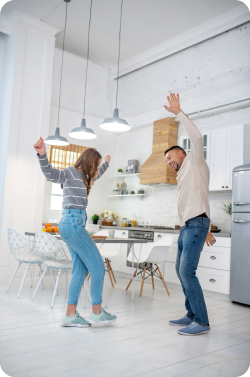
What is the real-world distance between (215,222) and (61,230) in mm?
3353

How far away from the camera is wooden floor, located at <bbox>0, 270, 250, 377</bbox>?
2186mm

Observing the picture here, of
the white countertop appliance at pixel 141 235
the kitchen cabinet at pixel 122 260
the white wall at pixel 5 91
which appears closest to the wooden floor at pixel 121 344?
the white countertop appliance at pixel 141 235

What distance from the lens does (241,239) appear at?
4406 mm

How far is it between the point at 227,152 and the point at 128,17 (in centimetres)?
293

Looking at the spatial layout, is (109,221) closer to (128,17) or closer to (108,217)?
(108,217)

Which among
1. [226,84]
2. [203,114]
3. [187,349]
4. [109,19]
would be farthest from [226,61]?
[187,349]

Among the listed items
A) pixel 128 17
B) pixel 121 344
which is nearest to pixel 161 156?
pixel 128 17

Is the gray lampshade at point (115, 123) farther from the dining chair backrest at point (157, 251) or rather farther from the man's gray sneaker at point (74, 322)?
the man's gray sneaker at point (74, 322)

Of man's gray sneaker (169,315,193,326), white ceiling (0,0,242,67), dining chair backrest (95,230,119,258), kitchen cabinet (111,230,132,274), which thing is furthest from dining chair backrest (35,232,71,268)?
white ceiling (0,0,242,67)

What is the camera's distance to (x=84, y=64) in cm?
750

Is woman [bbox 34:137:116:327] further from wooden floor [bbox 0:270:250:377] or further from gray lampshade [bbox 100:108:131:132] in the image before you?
gray lampshade [bbox 100:108:131:132]

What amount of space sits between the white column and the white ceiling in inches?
12.3

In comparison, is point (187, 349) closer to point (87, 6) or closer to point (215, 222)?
point (215, 222)

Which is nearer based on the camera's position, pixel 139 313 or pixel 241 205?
pixel 139 313
